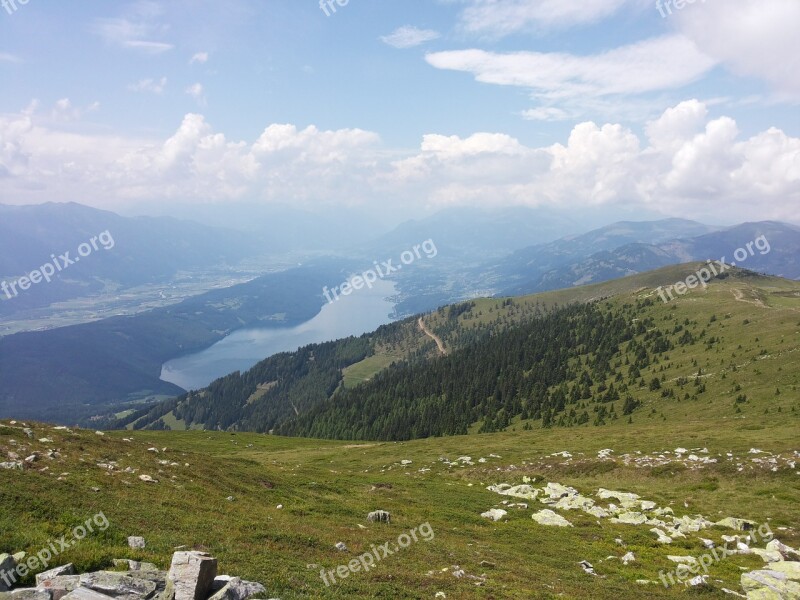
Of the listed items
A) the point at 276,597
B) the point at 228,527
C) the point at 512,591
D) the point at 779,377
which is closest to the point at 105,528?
the point at 228,527

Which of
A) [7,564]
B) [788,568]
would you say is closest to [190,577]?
[7,564]

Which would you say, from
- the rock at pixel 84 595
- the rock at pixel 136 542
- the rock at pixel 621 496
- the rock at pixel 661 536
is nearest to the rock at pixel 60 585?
the rock at pixel 84 595

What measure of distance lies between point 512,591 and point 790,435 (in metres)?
58.1

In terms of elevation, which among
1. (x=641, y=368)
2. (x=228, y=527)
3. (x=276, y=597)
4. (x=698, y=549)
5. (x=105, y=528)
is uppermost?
(x=105, y=528)

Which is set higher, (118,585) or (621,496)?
(118,585)

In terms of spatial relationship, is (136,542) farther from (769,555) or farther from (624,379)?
(624,379)

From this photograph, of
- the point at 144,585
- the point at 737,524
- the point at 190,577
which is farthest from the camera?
the point at 737,524

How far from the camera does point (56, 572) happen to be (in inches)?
512

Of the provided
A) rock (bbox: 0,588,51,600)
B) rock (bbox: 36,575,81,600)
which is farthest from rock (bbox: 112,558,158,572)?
rock (bbox: 0,588,51,600)

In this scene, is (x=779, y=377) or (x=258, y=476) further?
(x=779, y=377)

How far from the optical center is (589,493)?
4459cm

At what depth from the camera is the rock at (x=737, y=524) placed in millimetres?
33984

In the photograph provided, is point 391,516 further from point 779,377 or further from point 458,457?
point 779,377

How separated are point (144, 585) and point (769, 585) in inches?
1173
